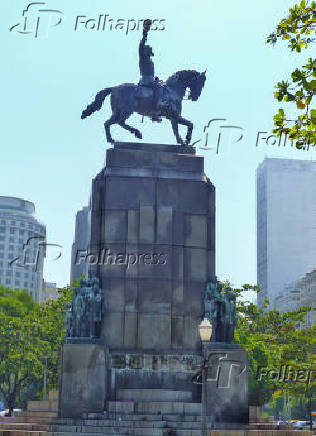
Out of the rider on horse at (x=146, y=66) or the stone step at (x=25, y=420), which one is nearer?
the stone step at (x=25, y=420)

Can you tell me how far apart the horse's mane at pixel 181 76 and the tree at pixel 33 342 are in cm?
2751

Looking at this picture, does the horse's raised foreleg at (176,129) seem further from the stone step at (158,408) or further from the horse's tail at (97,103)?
the stone step at (158,408)

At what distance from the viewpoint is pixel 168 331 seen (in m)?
28.9

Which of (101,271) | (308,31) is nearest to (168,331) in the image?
(101,271)

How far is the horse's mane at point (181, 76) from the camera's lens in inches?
1308

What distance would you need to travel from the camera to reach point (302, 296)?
464 feet

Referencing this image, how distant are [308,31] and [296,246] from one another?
6268 inches

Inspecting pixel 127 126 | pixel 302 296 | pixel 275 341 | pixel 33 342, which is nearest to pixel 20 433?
pixel 127 126

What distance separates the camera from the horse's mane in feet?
109

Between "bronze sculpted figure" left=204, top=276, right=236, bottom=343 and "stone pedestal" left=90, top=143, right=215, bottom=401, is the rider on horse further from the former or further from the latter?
"bronze sculpted figure" left=204, top=276, right=236, bottom=343

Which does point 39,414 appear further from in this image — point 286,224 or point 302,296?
point 286,224

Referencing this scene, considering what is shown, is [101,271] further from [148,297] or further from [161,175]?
[161,175]

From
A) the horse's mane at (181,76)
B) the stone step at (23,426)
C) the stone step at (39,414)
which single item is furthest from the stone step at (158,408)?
the horse's mane at (181,76)

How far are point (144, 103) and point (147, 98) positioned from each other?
25 centimetres
